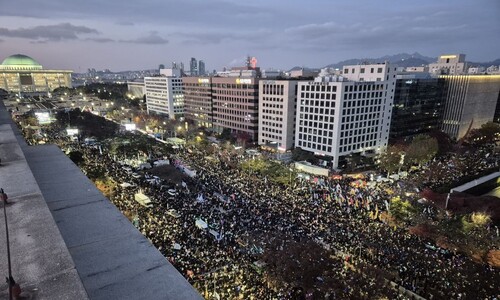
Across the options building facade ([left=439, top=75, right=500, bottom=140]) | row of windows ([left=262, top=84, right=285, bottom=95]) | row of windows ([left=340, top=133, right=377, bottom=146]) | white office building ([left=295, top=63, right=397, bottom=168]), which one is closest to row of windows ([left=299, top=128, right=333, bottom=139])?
white office building ([left=295, top=63, right=397, bottom=168])

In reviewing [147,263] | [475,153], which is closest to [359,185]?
[475,153]

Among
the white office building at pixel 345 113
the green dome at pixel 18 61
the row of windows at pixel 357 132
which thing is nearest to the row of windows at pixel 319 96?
the white office building at pixel 345 113

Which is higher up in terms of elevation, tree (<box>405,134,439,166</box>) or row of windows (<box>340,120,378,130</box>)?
row of windows (<box>340,120,378,130</box>)

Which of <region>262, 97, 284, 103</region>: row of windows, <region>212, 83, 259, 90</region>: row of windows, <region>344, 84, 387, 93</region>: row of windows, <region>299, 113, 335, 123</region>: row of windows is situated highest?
<region>344, 84, 387, 93</region>: row of windows

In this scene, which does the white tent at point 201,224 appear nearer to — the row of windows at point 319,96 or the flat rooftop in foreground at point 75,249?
the flat rooftop in foreground at point 75,249

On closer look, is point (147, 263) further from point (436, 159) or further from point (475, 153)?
point (475, 153)

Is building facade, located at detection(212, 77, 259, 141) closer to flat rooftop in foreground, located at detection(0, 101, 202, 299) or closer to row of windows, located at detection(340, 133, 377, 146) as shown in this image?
row of windows, located at detection(340, 133, 377, 146)

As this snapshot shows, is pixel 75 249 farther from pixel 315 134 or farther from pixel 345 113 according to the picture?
pixel 315 134
